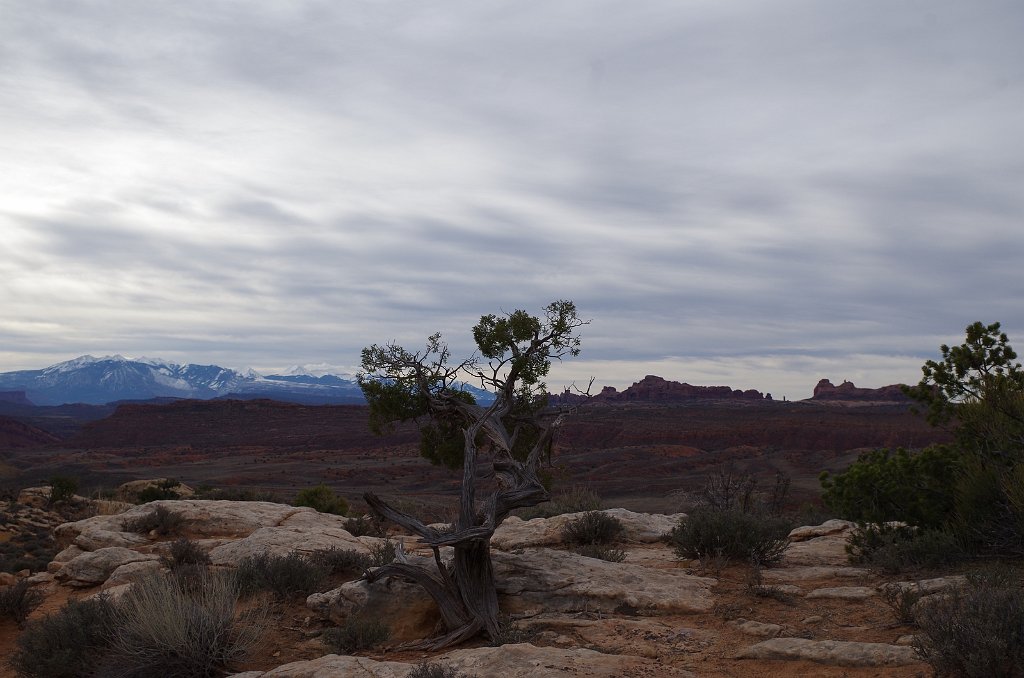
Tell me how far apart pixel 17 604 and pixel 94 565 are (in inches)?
64.5

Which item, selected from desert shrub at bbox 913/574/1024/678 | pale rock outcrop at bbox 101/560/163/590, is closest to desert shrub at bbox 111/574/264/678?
pale rock outcrop at bbox 101/560/163/590

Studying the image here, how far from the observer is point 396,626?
9.22m

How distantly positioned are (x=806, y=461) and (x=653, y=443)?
1818 cm

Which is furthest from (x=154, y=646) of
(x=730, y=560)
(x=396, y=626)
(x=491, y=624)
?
(x=730, y=560)

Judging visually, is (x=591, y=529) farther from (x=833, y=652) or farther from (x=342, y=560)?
(x=833, y=652)

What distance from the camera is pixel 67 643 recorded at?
836 cm

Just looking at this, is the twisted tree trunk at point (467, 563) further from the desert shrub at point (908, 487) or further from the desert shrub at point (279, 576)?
the desert shrub at point (908, 487)

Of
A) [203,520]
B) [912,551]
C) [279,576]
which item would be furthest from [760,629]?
[203,520]

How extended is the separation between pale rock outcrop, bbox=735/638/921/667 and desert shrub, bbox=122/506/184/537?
13.1 meters

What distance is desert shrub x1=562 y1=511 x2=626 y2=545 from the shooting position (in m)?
13.9

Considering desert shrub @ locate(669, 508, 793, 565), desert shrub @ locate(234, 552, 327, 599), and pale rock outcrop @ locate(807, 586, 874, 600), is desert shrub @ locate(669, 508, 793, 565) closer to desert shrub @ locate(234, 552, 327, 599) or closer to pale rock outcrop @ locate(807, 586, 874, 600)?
pale rock outcrop @ locate(807, 586, 874, 600)

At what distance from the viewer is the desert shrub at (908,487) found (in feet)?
35.2

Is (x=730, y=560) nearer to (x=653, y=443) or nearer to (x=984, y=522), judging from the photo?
(x=984, y=522)

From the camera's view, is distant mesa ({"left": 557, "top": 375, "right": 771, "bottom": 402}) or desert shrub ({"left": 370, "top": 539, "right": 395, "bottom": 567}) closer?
desert shrub ({"left": 370, "top": 539, "right": 395, "bottom": 567})
